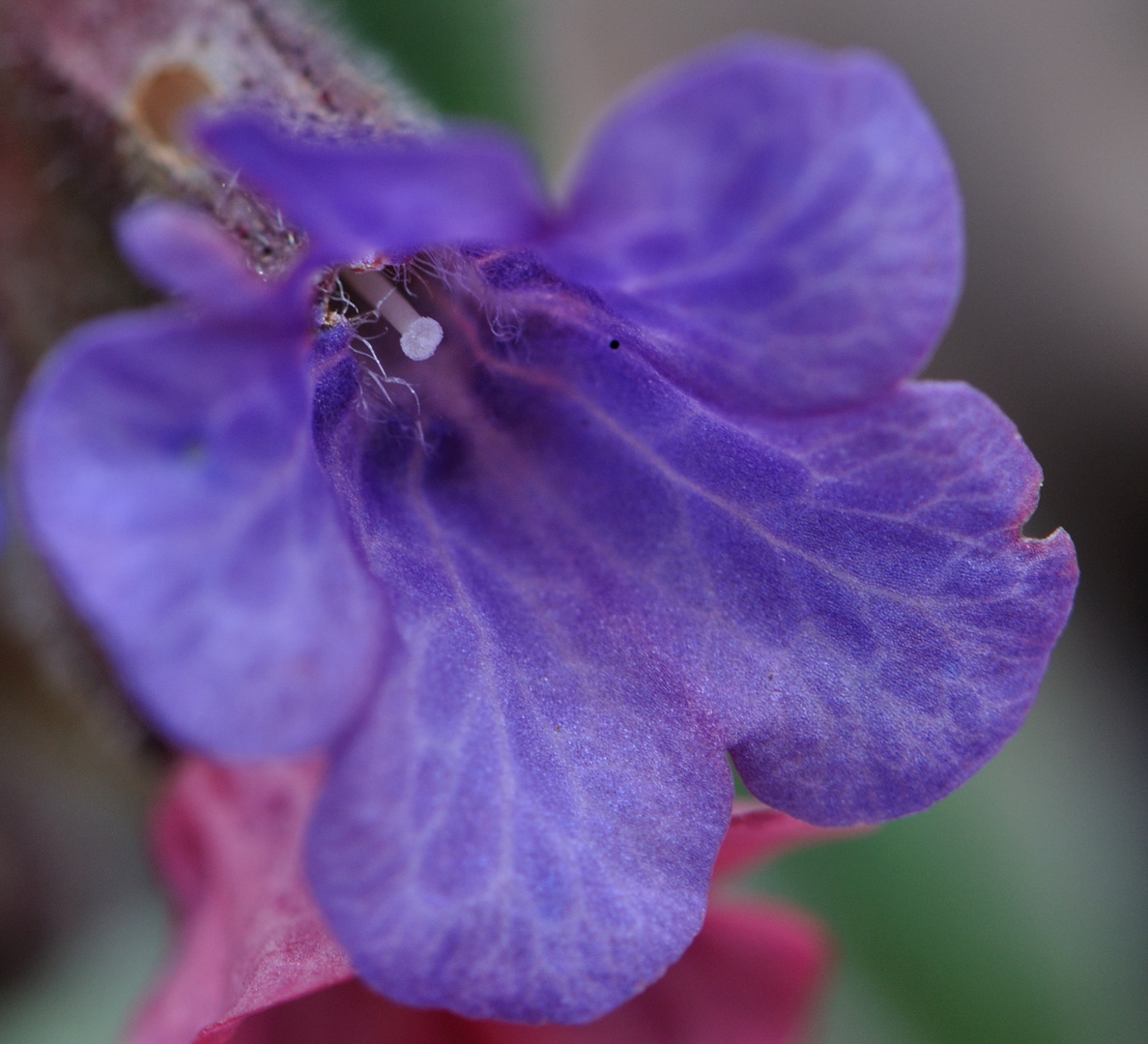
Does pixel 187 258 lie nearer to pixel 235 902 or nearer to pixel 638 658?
pixel 638 658

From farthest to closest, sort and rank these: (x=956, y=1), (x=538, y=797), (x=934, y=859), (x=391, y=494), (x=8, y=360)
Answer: (x=956, y=1) → (x=934, y=859) → (x=8, y=360) → (x=391, y=494) → (x=538, y=797)

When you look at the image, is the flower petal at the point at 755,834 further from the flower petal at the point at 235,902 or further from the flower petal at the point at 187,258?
the flower petal at the point at 187,258

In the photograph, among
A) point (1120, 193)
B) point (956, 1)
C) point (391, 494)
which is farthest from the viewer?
point (956, 1)

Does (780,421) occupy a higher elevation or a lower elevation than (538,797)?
higher

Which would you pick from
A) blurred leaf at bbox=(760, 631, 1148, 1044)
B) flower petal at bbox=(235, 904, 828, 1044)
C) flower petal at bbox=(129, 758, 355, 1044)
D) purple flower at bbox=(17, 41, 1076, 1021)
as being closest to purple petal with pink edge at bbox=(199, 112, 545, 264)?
purple flower at bbox=(17, 41, 1076, 1021)

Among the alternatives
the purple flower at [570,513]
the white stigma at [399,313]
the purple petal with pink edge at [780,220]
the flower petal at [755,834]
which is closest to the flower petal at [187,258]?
the purple flower at [570,513]

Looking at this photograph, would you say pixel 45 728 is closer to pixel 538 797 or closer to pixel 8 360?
pixel 8 360

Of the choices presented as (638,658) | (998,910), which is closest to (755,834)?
(638,658)

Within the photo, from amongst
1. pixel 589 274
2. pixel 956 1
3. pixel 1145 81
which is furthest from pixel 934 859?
pixel 956 1
